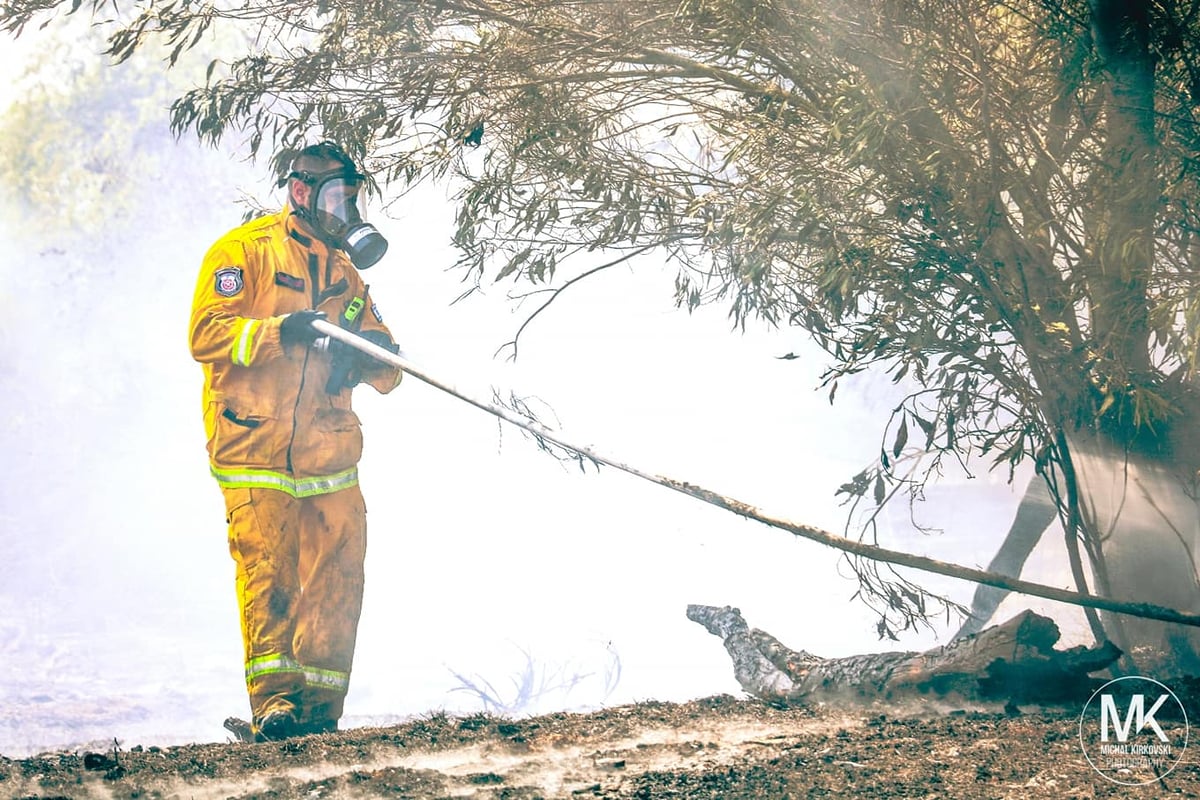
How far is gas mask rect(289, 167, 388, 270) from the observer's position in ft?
18.4

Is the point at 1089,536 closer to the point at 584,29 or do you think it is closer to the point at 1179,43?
the point at 1179,43

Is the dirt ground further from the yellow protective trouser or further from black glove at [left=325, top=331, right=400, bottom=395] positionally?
black glove at [left=325, top=331, right=400, bottom=395]

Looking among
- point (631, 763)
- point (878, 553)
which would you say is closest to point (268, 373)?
point (631, 763)

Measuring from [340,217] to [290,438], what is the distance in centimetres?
115

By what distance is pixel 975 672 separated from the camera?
4793mm

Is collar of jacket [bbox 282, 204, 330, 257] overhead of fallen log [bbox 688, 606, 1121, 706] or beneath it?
overhead

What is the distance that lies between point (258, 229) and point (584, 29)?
2188 millimetres

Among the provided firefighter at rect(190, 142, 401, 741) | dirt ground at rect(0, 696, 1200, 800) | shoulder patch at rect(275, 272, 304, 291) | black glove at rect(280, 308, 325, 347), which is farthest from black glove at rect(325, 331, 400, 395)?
dirt ground at rect(0, 696, 1200, 800)

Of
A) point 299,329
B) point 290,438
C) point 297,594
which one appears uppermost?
point 299,329

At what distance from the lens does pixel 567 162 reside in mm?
6629

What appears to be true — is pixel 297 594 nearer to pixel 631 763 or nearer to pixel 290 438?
pixel 290 438

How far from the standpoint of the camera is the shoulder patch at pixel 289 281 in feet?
17.8
